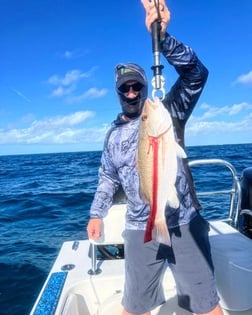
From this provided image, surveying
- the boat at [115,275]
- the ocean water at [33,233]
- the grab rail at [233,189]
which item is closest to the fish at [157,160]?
the boat at [115,275]

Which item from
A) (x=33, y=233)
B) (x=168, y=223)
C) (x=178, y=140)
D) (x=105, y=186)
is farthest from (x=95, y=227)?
(x=33, y=233)

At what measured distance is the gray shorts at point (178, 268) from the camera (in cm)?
237

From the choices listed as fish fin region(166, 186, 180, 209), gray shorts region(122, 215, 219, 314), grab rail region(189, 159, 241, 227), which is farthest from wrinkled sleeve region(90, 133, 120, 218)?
grab rail region(189, 159, 241, 227)

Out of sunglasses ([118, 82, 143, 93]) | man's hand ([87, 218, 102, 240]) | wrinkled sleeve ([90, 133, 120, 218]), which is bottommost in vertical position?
man's hand ([87, 218, 102, 240])

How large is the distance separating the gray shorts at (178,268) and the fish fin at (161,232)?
1.10ft

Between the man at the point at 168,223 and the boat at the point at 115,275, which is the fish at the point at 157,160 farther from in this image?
the boat at the point at 115,275

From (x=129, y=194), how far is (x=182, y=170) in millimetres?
415

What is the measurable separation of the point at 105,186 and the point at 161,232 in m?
0.87

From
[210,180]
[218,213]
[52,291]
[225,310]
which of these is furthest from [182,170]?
[210,180]

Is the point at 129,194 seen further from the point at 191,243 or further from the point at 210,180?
the point at 210,180

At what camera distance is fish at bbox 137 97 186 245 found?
1.81m

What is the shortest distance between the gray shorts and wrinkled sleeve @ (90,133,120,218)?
398mm

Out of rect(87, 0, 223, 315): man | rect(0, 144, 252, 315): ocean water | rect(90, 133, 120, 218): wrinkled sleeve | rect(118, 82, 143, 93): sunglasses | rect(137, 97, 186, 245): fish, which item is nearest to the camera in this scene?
rect(137, 97, 186, 245): fish

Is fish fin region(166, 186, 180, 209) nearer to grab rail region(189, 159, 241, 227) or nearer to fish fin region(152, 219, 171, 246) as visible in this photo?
fish fin region(152, 219, 171, 246)
